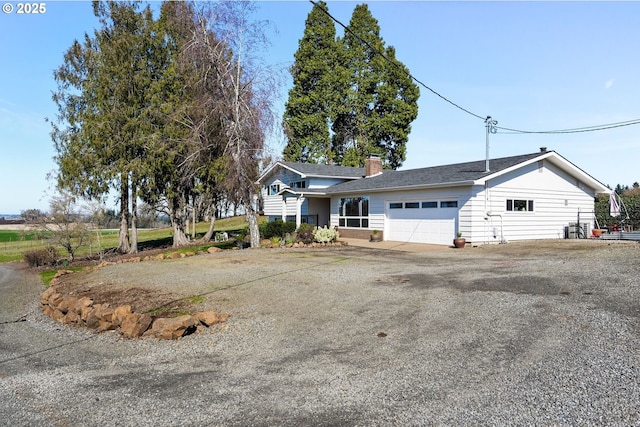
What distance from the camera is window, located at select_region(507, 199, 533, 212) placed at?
64.0ft

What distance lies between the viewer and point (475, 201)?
713 inches

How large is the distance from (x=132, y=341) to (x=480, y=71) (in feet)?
50.6

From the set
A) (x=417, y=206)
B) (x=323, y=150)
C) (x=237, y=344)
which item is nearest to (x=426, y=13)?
(x=417, y=206)

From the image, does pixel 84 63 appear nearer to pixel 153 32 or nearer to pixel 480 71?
pixel 153 32

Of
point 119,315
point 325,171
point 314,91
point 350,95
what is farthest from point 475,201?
point 314,91

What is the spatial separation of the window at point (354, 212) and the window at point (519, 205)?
25.4 feet

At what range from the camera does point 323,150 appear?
42156 millimetres

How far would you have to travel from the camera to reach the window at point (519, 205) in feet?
64.0

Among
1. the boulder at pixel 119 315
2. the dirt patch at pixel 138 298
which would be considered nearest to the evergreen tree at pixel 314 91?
the dirt patch at pixel 138 298

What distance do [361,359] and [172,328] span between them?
3.20 metres

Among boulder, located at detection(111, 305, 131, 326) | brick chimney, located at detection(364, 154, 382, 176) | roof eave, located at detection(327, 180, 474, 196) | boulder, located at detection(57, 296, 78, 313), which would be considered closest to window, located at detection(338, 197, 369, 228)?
roof eave, located at detection(327, 180, 474, 196)

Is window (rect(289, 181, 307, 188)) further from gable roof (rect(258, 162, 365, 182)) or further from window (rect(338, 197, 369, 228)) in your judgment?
window (rect(338, 197, 369, 228))

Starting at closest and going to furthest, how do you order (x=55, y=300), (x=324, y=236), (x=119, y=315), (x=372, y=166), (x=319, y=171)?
(x=119, y=315)
(x=55, y=300)
(x=324, y=236)
(x=372, y=166)
(x=319, y=171)

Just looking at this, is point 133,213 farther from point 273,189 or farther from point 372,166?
point 372,166
